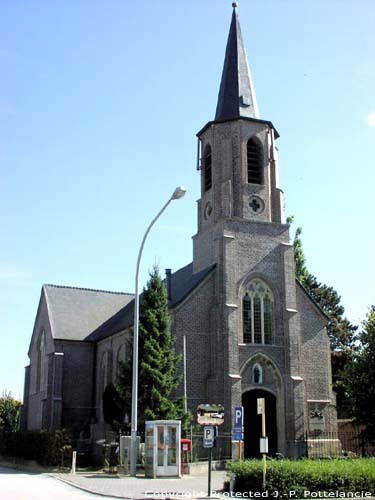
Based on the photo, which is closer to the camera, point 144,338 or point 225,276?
point 144,338

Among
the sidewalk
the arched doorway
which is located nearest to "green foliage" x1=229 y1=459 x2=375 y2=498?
the sidewalk

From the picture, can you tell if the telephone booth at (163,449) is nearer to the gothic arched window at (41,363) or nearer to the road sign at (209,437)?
the road sign at (209,437)

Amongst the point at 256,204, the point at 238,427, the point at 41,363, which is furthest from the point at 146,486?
the point at 41,363

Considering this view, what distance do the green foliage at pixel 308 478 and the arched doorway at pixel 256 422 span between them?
577 inches

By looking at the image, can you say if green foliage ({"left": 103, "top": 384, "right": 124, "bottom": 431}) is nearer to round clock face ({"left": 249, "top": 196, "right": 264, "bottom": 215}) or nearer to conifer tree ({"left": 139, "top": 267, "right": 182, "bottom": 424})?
conifer tree ({"left": 139, "top": 267, "right": 182, "bottom": 424})

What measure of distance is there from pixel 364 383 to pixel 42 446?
15742 mm

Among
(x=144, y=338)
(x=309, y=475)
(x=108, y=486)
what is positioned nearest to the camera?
(x=309, y=475)

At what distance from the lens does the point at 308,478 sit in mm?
17516

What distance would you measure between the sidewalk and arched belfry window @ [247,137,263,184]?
17591mm

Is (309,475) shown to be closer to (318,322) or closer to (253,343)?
(253,343)

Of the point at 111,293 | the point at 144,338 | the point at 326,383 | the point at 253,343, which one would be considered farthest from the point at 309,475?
the point at 111,293

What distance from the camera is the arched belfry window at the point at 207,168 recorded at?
37.6 meters

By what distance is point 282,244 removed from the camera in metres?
35.7

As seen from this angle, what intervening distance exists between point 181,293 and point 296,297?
6614 millimetres
